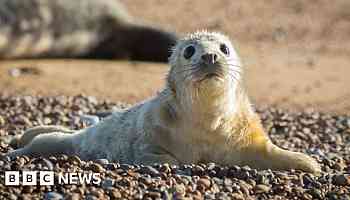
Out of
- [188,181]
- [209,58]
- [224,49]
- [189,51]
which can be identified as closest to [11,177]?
[188,181]

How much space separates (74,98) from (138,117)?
2.87 metres

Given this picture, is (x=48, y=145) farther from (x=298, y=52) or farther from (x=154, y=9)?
(x=154, y=9)

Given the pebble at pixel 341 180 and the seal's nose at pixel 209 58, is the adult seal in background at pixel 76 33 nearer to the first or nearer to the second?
the seal's nose at pixel 209 58

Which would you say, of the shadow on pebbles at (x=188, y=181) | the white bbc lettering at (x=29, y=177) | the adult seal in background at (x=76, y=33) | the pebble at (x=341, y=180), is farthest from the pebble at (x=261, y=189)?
the adult seal in background at (x=76, y=33)

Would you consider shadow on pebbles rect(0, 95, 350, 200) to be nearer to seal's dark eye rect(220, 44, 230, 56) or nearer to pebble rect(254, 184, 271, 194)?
pebble rect(254, 184, 271, 194)

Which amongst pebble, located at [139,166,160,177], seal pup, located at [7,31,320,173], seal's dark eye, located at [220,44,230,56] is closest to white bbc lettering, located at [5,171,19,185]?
pebble, located at [139,166,160,177]

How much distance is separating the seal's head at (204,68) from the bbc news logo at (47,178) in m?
1.02

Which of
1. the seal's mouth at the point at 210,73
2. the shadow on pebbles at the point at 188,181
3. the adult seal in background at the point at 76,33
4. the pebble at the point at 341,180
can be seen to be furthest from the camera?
the adult seal in background at the point at 76,33

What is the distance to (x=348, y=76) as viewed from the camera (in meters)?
11.7

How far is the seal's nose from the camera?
543 centimetres

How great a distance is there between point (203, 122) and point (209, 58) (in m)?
0.44

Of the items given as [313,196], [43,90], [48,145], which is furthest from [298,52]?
[313,196]

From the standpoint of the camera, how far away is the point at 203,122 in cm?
568

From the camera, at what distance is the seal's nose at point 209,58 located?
5.43 m
